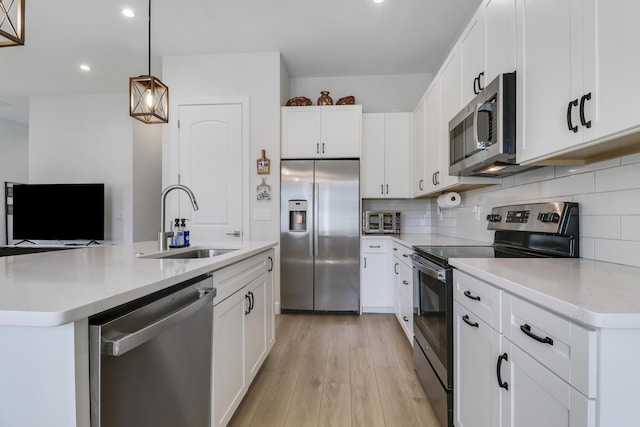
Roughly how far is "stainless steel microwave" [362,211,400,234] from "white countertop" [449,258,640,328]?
224 cm

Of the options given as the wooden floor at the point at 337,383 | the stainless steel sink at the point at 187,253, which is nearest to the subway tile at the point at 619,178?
the wooden floor at the point at 337,383

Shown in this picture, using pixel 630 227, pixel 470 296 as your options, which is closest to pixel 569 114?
pixel 630 227

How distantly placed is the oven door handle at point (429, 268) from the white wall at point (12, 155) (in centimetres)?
670

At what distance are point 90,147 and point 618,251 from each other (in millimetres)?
5872

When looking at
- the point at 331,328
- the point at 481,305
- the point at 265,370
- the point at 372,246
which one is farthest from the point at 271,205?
the point at 481,305

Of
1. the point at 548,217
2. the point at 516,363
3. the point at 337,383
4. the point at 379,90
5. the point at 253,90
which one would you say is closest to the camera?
the point at 516,363

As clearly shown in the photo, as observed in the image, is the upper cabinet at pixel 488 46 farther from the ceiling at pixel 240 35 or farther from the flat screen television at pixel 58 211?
the flat screen television at pixel 58 211

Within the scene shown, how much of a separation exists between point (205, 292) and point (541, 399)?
1.12 meters

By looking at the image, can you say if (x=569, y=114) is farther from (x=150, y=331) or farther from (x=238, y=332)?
(x=238, y=332)

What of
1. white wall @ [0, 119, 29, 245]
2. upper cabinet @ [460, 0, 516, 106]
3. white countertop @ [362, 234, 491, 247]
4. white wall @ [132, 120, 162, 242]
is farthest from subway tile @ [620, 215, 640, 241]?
white wall @ [0, 119, 29, 245]

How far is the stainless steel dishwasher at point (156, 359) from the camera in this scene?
706 mm

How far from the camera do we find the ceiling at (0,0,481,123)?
8.68 ft

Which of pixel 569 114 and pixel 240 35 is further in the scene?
pixel 240 35

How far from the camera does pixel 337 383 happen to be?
6.53ft
